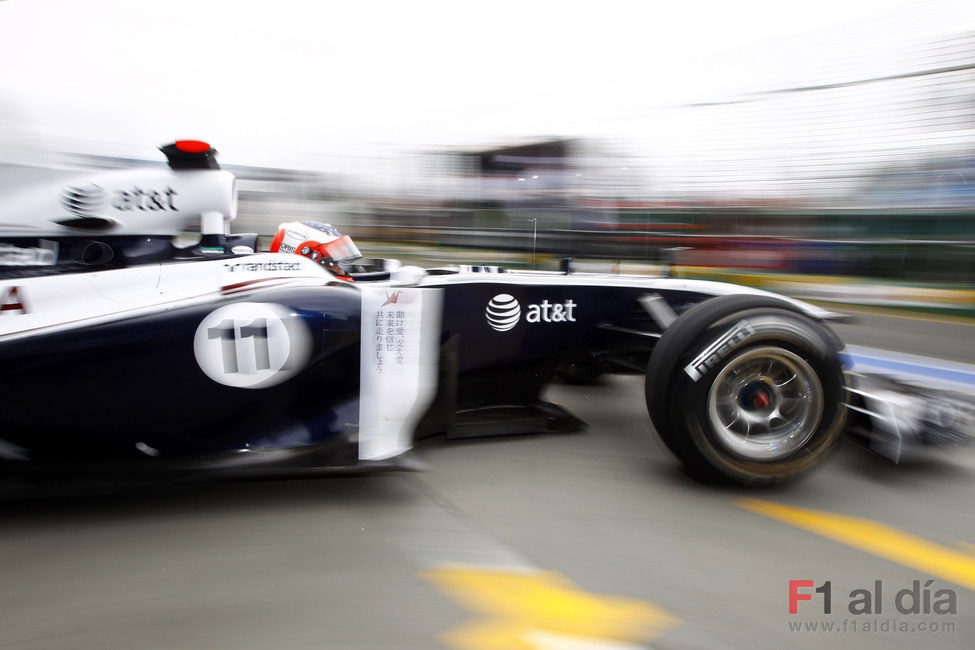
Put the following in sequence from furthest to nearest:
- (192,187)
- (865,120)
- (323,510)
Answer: (865,120) → (192,187) → (323,510)

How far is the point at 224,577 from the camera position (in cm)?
187

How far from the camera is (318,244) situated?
3271mm

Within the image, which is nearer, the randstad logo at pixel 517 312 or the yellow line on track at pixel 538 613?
the yellow line on track at pixel 538 613

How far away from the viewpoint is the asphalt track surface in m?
1.66

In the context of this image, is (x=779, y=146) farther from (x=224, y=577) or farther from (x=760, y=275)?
(x=224, y=577)

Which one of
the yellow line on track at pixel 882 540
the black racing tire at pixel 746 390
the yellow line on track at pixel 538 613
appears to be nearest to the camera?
the yellow line on track at pixel 538 613

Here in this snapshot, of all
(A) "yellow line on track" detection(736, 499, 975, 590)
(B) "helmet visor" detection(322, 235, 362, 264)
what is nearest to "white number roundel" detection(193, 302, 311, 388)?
(B) "helmet visor" detection(322, 235, 362, 264)

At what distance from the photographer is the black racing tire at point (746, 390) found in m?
2.39

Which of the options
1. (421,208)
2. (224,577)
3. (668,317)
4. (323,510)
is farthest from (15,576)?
(421,208)

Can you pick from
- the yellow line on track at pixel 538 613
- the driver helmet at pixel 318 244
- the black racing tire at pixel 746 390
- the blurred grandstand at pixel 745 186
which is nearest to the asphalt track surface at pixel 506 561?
the yellow line on track at pixel 538 613

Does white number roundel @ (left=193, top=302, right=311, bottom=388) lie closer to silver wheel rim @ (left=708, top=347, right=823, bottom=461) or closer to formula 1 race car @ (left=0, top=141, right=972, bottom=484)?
formula 1 race car @ (left=0, top=141, right=972, bottom=484)

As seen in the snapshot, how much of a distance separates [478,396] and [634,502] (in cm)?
85

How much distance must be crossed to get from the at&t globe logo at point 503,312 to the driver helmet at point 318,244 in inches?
28.4

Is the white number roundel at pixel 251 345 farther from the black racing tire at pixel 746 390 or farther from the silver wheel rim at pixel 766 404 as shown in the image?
the silver wheel rim at pixel 766 404
